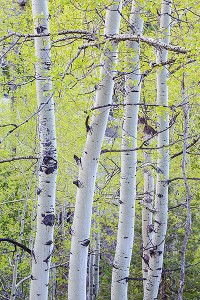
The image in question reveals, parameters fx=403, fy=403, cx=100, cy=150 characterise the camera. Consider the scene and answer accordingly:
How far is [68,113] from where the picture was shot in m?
9.77

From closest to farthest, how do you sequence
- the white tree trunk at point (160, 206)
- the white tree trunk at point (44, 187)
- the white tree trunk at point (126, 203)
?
1. the white tree trunk at point (44, 187)
2. the white tree trunk at point (126, 203)
3. the white tree trunk at point (160, 206)

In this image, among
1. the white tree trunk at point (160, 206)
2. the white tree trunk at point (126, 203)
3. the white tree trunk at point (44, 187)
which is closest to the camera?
the white tree trunk at point (44, 187)

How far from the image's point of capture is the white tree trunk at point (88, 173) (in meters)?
3.79

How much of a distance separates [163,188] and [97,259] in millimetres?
8581

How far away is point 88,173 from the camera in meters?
3.86

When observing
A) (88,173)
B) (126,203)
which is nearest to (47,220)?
(88,173)

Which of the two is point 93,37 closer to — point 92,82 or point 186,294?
point 92,82

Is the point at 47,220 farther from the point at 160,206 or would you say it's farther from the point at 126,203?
the point at 160,206

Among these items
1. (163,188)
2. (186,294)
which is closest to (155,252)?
(163,188)

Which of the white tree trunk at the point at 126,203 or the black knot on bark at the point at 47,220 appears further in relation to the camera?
the white tree trunk at the point at 126,203

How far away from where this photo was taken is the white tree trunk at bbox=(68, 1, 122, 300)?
379cm

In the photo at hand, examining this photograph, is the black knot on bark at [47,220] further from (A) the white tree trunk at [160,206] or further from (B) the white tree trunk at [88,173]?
(A) the white tree trunk at [160,206]

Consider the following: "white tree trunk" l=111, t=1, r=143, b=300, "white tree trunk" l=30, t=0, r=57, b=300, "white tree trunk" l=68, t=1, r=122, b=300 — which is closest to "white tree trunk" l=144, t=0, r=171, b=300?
"white tree trunk" l=111, t=1, r=143, b=300

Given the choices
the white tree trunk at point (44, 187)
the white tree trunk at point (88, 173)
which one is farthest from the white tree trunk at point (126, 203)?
the white tree trunk at point (44, 187)
